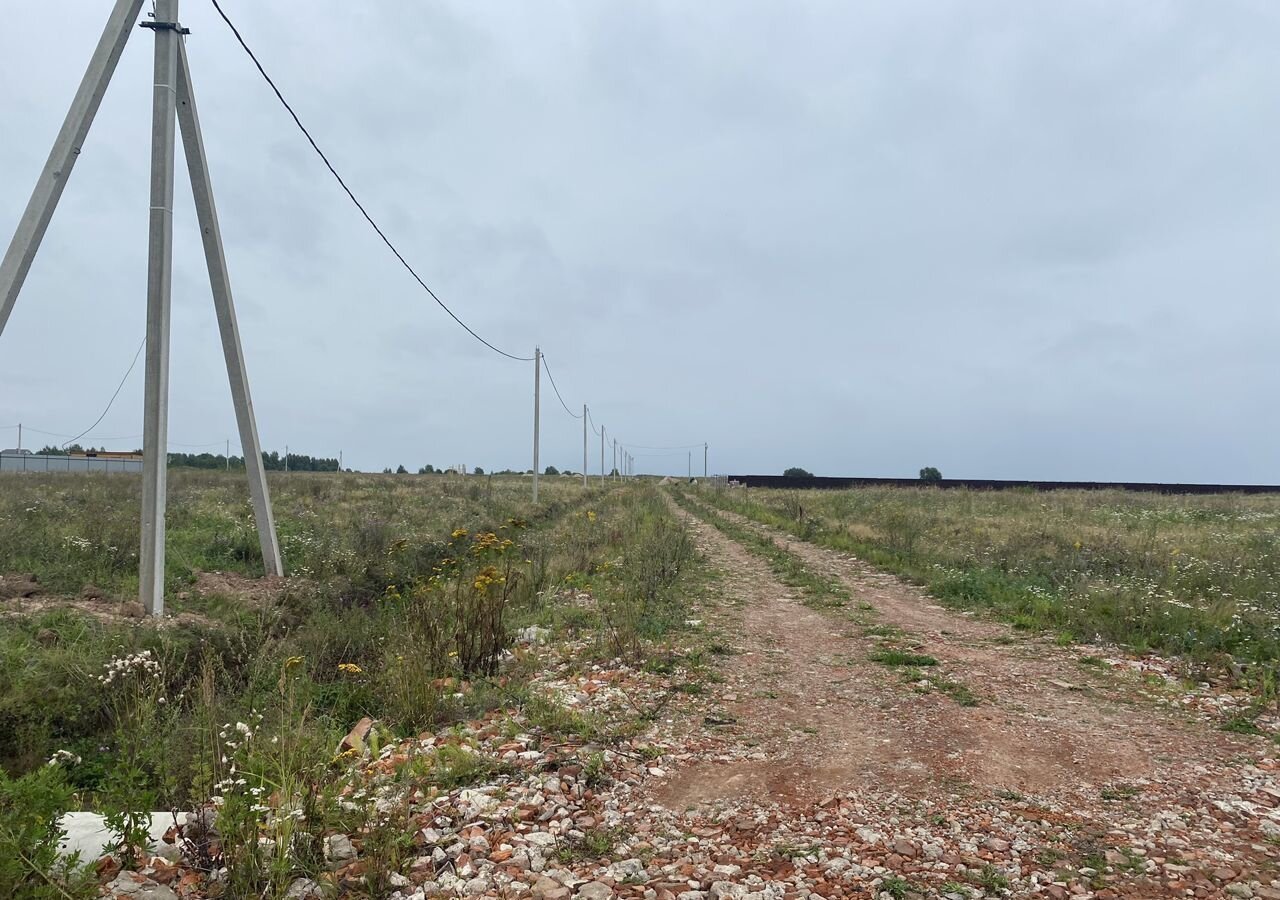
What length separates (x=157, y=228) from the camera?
26.0 ft

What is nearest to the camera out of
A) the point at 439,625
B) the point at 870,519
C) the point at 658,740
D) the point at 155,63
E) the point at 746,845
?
the point at 746,845

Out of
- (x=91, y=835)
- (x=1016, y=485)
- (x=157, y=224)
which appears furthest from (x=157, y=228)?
(x=1016, y=485)

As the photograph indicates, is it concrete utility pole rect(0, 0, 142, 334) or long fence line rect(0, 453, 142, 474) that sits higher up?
concrete utility pole rect(0, 0, 142, 334)

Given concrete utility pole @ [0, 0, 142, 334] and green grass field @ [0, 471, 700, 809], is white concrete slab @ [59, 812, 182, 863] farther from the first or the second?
concrete utility pole @ [0, 0, 142, 334]

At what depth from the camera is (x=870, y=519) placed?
810 inches

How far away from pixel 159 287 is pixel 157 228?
64 centimetres

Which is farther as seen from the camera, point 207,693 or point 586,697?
point 586,697

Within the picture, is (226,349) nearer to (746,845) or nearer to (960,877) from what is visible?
(746,845)

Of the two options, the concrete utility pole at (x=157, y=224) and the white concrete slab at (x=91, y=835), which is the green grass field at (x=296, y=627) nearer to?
the white concrete slab at (x=91, y=835)

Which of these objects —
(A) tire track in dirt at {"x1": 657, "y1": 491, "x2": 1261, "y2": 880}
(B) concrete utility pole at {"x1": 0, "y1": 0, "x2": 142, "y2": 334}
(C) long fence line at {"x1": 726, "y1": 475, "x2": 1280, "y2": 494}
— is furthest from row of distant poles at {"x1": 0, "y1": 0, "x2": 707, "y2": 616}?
(C) long fence line at {"x1": 726, "y1": 475, "x2": 1280, "y2": 494}

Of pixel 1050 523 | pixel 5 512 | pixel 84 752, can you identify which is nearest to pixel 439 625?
pixel 84 752

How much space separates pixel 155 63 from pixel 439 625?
6897 millimetres

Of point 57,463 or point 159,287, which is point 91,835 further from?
point 57,463

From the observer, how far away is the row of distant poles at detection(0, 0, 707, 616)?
6.79 meters
